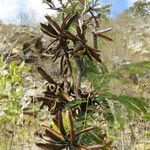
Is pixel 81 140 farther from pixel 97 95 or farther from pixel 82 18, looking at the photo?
pixel 82 18

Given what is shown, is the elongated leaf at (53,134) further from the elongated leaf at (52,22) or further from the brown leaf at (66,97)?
the elongated leaf at (52,22)

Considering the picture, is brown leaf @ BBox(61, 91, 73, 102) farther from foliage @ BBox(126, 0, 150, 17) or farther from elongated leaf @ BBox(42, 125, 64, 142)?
foliage @ BBox(126, 0, 150, 17)

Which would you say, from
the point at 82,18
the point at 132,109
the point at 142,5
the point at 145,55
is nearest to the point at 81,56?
the point at 82,18

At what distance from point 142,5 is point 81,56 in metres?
16.4

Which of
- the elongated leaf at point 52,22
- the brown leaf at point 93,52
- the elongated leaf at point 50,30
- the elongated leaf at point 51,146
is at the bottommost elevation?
the elongated leaf at point 51,146

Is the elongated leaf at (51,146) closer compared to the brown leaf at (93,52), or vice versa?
the elongated leaf at (51,146)

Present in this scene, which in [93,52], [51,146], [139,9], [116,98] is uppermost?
[139,9]

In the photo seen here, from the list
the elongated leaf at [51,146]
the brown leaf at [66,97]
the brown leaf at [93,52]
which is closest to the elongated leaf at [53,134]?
the elongated leaf at [51,146]

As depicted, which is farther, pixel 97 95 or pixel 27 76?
pixel 27 76

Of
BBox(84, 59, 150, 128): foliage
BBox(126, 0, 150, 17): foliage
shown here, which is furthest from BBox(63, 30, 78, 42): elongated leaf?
BBox(126, 0, 150, 17): foliage

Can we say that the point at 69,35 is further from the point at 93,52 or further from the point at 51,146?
the point at 51,146

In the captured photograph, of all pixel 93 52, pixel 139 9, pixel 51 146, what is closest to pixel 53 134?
pixel 51 146

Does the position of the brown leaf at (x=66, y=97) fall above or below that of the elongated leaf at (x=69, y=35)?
below

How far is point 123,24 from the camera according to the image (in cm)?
1619
